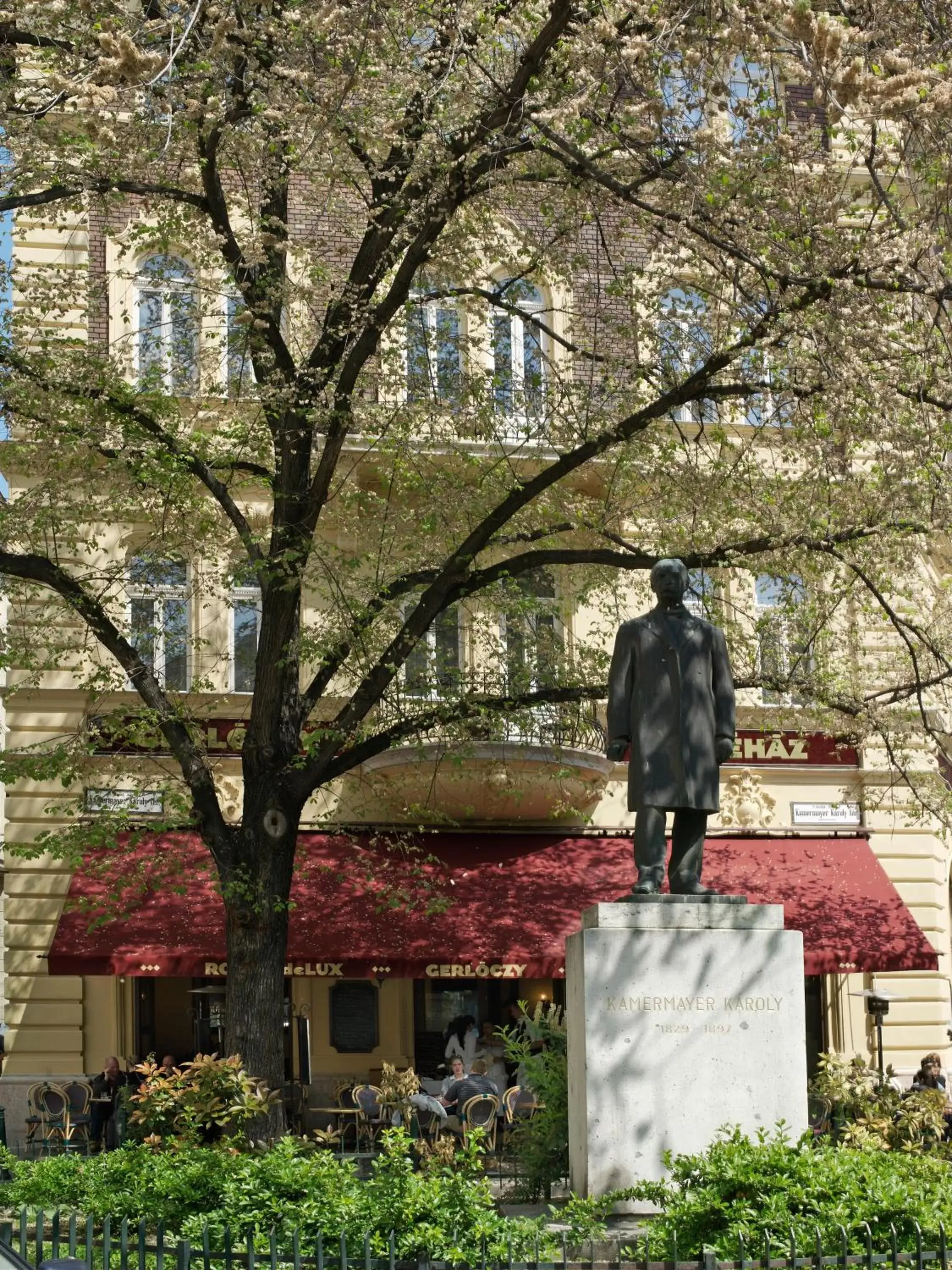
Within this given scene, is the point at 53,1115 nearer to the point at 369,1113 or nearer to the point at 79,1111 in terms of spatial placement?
the point at 79,1111

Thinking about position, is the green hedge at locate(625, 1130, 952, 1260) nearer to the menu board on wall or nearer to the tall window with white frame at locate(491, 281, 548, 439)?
the tall window with white frame at locate(491, 281, 548, 439)

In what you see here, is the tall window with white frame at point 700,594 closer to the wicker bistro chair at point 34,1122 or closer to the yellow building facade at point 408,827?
the yellow building facade at point 408,827

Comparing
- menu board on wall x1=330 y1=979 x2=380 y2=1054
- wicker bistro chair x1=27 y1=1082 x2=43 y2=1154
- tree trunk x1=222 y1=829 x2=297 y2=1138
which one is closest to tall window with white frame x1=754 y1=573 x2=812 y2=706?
tree trunk x1=222 y1=829 x2=297 y2=1138

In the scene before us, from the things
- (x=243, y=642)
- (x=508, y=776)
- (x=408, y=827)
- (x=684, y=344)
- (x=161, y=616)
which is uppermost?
(x=684, y=344)

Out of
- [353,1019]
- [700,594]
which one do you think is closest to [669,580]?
[700,594]

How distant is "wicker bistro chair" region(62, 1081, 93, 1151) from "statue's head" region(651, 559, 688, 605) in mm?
10630

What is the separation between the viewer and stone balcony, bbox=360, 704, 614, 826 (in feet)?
72.0

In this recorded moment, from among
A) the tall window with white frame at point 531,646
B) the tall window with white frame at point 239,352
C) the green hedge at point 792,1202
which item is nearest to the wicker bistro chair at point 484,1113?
the tall window with white frame at point 531,646

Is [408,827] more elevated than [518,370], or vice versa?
[518,370]

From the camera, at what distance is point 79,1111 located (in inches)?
813

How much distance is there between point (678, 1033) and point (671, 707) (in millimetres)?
2177

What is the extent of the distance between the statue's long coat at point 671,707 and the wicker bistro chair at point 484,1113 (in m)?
7.29

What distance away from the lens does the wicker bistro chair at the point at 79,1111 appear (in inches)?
771

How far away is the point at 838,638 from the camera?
68.7ft
